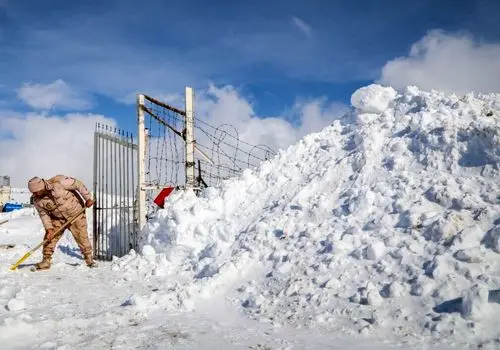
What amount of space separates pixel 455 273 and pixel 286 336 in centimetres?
166

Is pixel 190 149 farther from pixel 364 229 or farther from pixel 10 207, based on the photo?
pixel 10 207

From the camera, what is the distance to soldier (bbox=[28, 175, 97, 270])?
7.41m

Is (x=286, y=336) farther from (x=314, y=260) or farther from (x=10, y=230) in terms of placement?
(x=10, y=230)

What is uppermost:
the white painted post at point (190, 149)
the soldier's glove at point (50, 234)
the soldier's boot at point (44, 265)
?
the white painted post at point (190, 149)

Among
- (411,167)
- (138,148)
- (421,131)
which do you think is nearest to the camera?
(411,167)

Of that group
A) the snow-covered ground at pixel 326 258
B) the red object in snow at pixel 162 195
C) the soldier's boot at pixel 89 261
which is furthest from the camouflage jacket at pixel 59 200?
the red object in snow at pixel 162 195

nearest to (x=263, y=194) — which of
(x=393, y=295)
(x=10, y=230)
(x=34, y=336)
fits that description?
(x=393, y=295)

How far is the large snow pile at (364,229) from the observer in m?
3.64

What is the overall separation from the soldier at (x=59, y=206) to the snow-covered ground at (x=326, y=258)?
0.44 m

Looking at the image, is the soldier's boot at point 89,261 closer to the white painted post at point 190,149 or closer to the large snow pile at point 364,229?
the large snow pile at point 364,229

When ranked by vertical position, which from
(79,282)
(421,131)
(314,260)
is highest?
(421,131)

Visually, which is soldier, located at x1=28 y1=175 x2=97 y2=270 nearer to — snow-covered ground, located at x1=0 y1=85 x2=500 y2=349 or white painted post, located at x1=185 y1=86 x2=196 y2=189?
snow-covered ground, located at x1=0 y1=85 x2=500 y2=349

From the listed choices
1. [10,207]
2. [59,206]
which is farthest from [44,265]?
[10,207]

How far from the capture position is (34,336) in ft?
11.5
